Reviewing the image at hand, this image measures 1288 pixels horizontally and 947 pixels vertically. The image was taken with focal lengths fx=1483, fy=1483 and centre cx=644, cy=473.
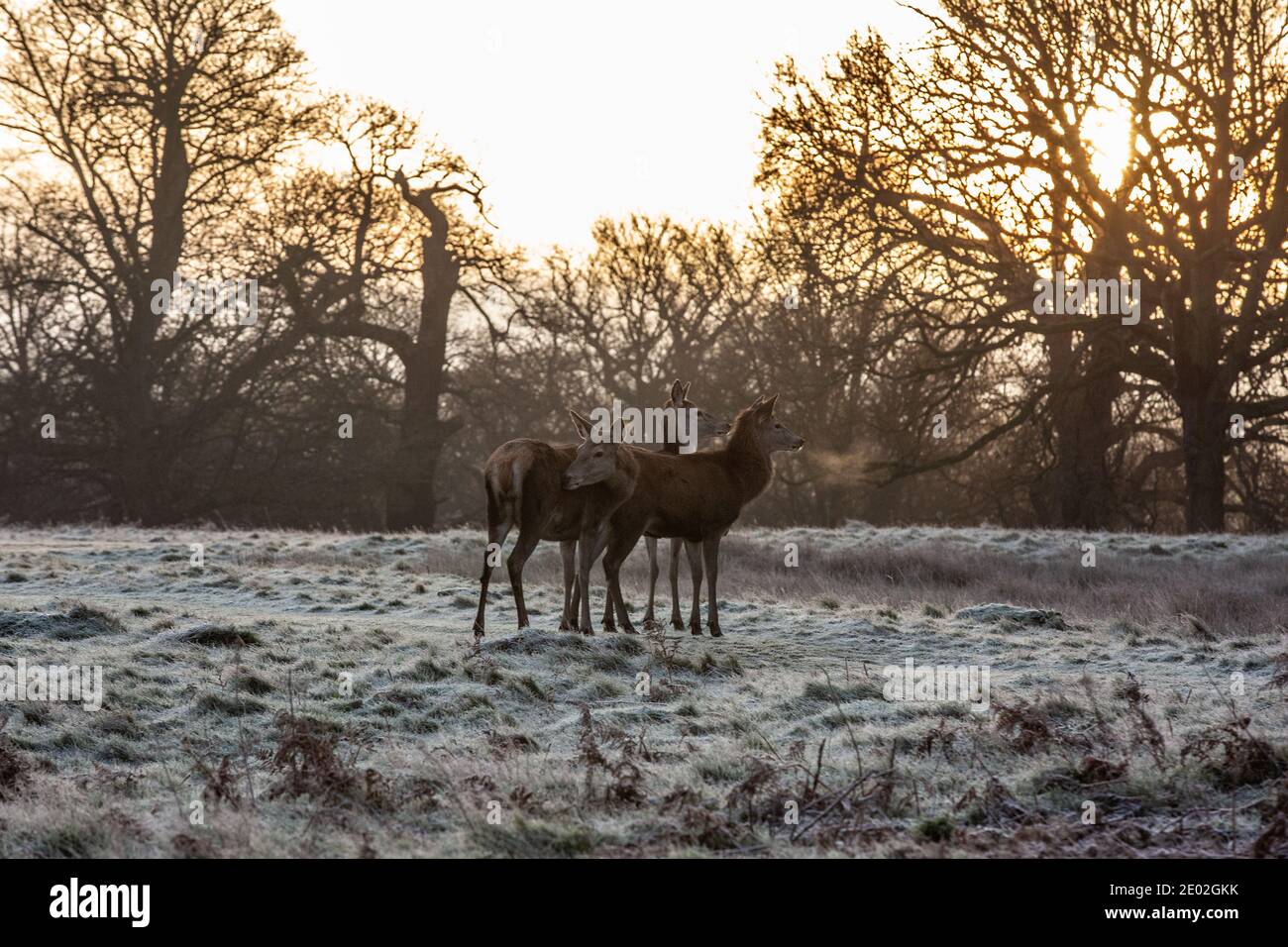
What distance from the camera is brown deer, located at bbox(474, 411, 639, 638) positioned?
1273cm

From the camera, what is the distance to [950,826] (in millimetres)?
6789

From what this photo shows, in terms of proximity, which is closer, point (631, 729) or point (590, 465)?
point (631, 729)

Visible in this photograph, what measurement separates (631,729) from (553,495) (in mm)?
3938

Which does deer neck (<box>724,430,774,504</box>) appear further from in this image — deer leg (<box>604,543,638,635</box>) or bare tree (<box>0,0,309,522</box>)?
bare tree (<box>0,0,309,522</box>)

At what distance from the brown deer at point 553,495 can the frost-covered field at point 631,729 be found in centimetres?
92

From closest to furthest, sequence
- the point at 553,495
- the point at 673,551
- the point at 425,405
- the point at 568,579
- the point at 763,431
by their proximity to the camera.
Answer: the point at 553,495 < the point at 568,579 < the point at 763,431 < the point at 673,551 < the point at 425,405

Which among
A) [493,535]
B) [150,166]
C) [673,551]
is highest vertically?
[150,166]

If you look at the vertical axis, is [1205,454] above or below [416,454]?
below

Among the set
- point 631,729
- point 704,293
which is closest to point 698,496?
point 631,729

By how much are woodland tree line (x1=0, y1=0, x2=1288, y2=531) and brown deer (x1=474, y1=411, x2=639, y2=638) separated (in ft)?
43.4

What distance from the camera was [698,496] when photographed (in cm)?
1376

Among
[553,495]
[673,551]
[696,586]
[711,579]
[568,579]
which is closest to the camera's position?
[553,495]

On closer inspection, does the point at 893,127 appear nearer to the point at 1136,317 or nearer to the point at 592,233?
the point at 1136,317

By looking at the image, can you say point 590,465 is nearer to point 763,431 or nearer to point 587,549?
point 587,549
